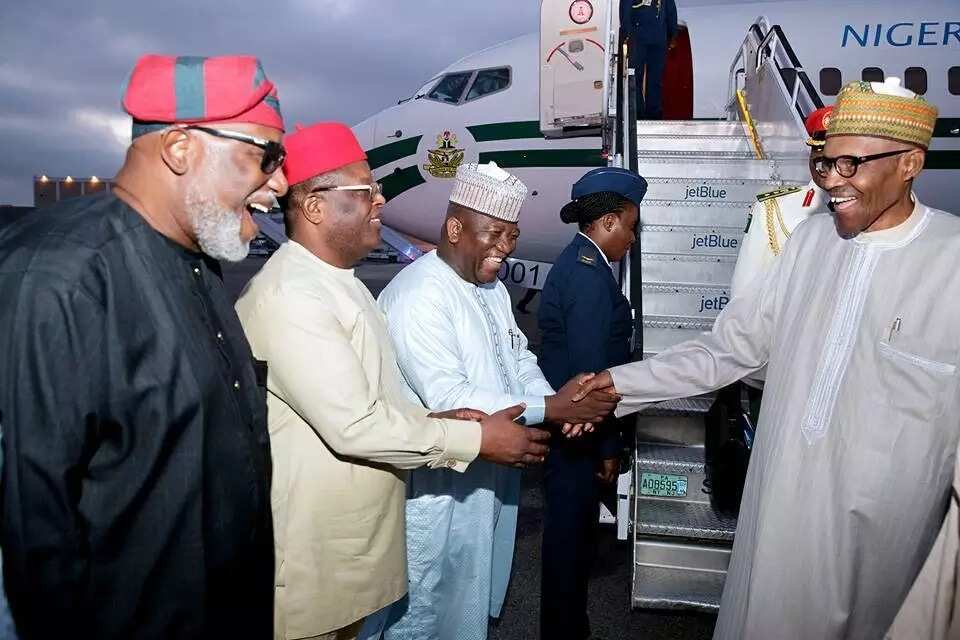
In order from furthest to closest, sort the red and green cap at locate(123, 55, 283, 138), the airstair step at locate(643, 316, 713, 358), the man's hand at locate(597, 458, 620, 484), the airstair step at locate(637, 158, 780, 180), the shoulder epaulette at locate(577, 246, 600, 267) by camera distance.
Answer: the airstair step at locate(637, 158, 780, 180)
the airstair step at locate(643, 316, 713, 358)
the man's hand at locate(597, 458, 620, 484)
the shoulder epaulette at locate(577, 246, 600, 267)
the red and green cap at locate(123, 55, 283, 138)

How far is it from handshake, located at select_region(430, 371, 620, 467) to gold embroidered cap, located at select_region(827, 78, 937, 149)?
1336 millimetres

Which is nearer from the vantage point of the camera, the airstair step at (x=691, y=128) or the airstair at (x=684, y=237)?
the airstair at (x=684, y=237)

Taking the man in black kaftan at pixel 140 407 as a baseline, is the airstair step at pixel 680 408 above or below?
below

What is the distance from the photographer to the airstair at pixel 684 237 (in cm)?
357

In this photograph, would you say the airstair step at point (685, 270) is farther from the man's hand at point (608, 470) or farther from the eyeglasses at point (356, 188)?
the eyeglasses at point (356, 188)

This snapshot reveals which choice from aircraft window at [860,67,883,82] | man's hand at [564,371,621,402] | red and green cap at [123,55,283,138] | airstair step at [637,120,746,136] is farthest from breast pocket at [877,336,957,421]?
aircraft window at [860,67,883,82]

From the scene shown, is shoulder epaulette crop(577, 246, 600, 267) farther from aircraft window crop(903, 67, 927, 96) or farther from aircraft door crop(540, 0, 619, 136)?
aircraft window crop(903, 67, 927, 96)

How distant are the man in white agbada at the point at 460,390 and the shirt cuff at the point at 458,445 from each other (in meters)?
0.36

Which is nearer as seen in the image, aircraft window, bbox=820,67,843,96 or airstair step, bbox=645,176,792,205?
airstair step, bbox=645,176,792,205

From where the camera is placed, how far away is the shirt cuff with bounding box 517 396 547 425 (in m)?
2.67

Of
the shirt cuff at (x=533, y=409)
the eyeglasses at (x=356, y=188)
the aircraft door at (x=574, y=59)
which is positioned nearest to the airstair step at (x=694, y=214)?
the aircraft door at (x=574, y=59)

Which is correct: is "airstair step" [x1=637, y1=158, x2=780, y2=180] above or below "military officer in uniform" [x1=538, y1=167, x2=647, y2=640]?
above

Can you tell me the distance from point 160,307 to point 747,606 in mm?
2042

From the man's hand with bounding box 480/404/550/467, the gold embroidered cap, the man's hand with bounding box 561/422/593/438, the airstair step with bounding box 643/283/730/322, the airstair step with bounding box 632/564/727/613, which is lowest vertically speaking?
the airstair step with bounding box 632/564/727/613
